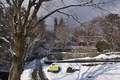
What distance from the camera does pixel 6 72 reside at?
18.0 metres

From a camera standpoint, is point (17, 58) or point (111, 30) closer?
point (17, 58)

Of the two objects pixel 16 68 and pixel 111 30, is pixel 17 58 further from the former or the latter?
pixel 111 30

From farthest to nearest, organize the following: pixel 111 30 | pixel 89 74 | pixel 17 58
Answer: pixel 111 30 → pixel 89 74 → pixel 17 58

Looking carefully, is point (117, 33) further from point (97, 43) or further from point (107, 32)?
point (97, 43)

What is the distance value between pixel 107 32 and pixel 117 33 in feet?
6.54

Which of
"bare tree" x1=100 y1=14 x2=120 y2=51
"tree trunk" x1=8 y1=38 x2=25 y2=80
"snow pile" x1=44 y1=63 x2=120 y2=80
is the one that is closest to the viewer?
"tree trunk" x1=8 y1=38 x2=25 y2=80

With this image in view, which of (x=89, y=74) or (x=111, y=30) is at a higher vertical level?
(x=111, y=30)

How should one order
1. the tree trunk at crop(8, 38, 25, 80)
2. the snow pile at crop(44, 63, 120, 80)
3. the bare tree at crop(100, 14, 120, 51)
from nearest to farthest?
the tree trunk at crop(8, 38, 25, 80) < the snow pile at crop(44, 63, 120, 80) < the bare tree at crop(100, 14, 120, 51)

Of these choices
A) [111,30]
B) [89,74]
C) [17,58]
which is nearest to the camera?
[17,58]

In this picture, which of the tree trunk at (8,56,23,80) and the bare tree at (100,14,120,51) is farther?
the bare tree at (100,14,120,51)

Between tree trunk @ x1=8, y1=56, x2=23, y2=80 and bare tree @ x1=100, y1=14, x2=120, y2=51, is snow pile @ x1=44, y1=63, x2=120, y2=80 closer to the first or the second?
tree trunk @ x1=8, y1=56, x2=23, y2=80

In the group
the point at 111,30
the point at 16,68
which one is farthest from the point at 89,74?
the point at 111,30

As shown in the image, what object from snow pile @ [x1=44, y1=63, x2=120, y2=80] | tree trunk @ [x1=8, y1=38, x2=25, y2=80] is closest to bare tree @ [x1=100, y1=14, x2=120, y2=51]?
snow pile @ [x1=44, y1=63, x2=120, y2=80]

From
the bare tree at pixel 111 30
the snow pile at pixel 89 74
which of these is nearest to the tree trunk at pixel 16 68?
the snow pile at pixel 89 74
